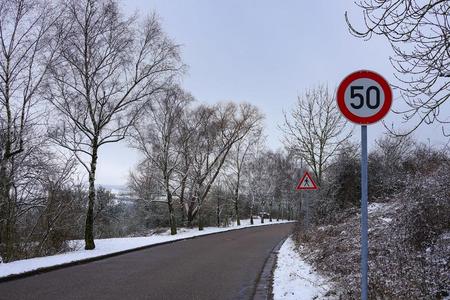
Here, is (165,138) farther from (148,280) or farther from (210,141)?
(148,280)

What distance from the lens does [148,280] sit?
10.4 meters

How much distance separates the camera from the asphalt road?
28.5 ft

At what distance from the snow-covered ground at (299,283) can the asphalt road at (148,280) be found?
66 cm

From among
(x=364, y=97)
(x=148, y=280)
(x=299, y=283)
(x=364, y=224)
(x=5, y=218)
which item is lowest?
(x=148, y=280)

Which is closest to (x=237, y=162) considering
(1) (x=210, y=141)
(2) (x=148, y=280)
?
(1) (x=210, y=141)

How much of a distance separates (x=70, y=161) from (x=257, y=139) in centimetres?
3432

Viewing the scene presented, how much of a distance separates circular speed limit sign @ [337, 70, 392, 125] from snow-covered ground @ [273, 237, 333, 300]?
348cm

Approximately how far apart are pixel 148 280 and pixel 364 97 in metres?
7.49

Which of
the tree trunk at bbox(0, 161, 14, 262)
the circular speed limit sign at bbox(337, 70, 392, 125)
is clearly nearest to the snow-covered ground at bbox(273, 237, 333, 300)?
the circular speed limit sign at bbox(337, 70, 392, 125)

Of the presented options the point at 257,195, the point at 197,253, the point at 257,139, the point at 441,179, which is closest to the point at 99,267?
the point at 197,253

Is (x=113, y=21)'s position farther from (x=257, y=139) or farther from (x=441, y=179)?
(x=257, y=139)

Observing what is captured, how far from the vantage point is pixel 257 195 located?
62125 mm

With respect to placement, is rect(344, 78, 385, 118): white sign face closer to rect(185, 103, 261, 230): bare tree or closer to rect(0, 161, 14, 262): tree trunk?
rect(0, 161, 14, 262): tree trunk

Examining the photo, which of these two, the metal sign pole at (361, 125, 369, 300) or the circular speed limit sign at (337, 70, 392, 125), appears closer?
the metal sign pole at (361, 125, 369, 300)
